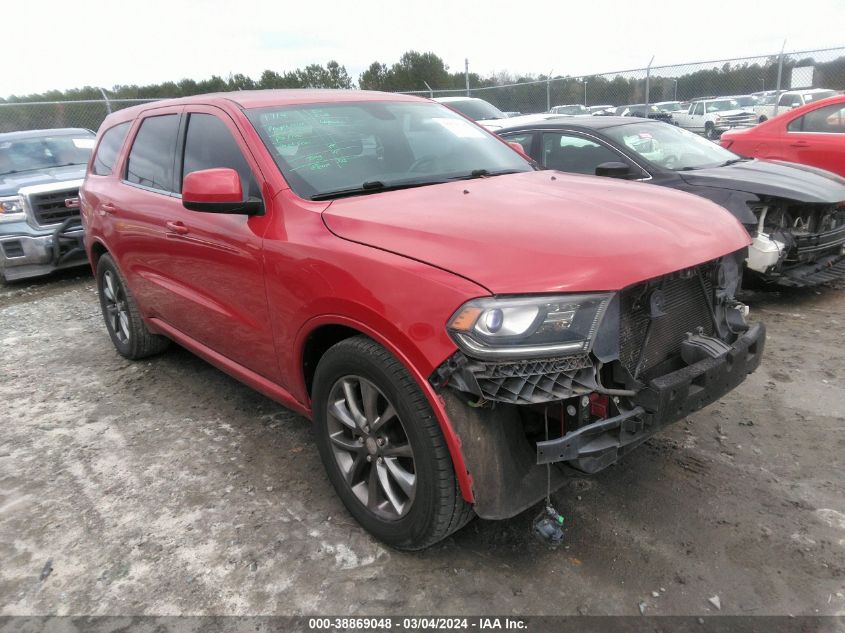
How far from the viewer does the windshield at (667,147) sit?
226 inches

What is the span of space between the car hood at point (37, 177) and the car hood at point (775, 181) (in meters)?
7.12

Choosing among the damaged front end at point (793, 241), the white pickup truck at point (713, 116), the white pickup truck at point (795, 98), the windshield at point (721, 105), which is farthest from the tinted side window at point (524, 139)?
the windshield at point (721, 105)

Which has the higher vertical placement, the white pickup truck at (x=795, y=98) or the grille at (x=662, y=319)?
the white pickup truck at (x=795, y=98)

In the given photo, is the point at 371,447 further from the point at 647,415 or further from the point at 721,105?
the point at 721,105

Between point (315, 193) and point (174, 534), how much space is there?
5.33ft

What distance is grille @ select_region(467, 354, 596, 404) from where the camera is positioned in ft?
6.42

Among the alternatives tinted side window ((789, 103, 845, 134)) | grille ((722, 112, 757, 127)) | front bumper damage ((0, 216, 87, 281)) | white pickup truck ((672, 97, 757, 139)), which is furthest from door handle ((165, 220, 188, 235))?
grille ((722, 112, 757, 127))

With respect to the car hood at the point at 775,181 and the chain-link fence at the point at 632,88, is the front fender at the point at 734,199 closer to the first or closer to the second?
the car hood at the point at 775,181

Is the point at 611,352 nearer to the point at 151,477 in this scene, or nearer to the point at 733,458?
the point at 733,458

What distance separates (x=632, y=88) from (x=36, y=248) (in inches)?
584

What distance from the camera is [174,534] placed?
9.03 feet

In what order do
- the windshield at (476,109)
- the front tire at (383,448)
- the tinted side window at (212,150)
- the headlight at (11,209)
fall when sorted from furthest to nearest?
the windshield at (476,109) → the headlight at (11,209) → the tinted side window at (212,150) → the front tire at (383,448)

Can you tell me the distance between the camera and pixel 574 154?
6.03m

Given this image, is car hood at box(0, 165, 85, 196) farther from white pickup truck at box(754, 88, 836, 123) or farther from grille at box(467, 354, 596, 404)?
white pickup truck at box(754, 88, 836, 123)
